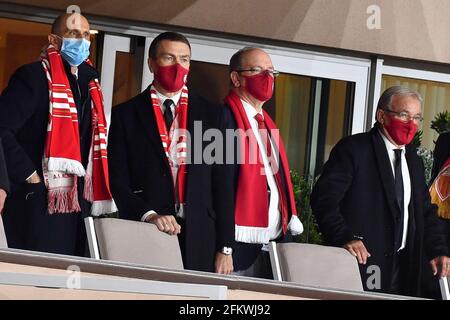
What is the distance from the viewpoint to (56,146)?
5.02m

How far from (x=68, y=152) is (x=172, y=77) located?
59 cm

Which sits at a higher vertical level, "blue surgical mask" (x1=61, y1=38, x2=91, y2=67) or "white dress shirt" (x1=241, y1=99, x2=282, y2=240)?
"blue surgical mask" (x1=61, y1=38, x2=91, y2=67)

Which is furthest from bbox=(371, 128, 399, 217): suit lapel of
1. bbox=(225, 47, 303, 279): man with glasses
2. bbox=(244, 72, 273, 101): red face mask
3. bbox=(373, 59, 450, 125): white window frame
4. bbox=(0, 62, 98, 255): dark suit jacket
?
bbox=(373, 59, 450, 125): white window frame

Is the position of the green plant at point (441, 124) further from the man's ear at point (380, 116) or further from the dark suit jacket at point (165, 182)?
the dark suit jacket at point (165, 182)

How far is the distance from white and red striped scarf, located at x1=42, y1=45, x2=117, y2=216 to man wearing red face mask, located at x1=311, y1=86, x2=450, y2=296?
0.94 meters

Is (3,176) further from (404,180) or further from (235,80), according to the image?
(404,180)

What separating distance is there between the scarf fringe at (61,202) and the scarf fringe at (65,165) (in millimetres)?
86

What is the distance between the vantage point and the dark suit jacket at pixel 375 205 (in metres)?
5.55

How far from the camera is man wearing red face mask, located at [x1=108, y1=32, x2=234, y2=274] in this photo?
5.11 metres

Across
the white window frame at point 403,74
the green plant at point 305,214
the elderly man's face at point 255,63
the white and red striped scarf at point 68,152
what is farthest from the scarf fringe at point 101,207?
the white window frame at point 403,74

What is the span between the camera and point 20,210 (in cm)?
505

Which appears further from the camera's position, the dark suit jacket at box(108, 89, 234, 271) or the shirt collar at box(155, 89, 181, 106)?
the shirt collar at box(155, 89, 181, 106)

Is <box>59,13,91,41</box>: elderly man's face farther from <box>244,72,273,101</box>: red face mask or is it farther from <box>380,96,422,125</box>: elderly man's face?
<box>380,96,422,125</box>: elderly man's face
